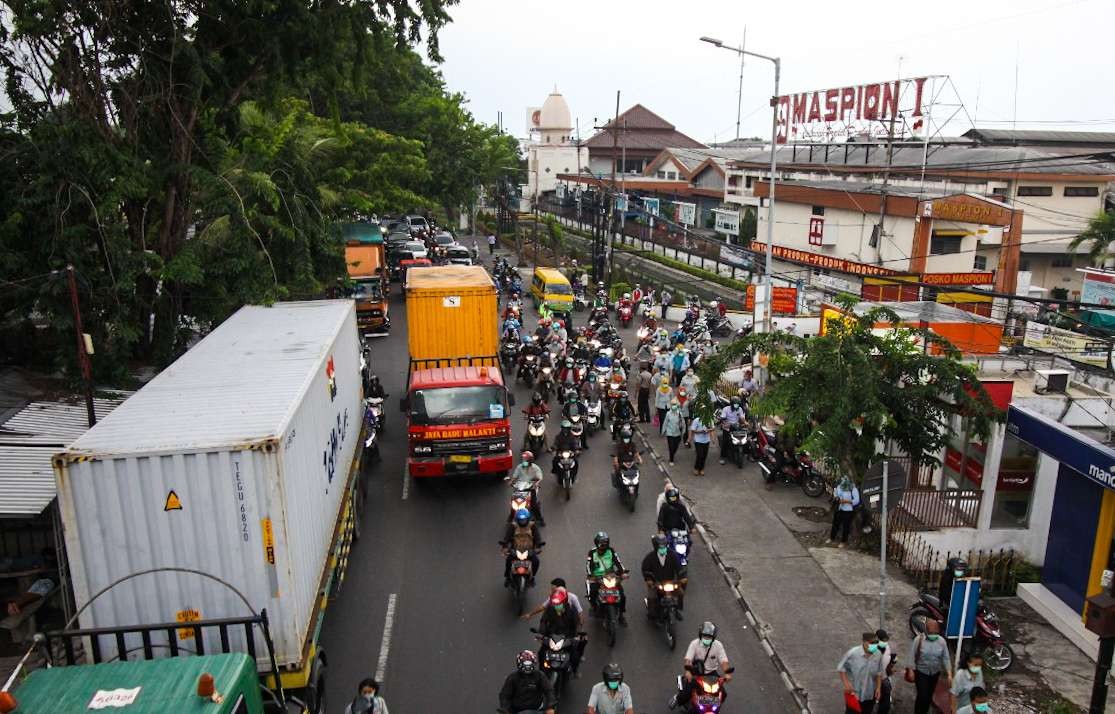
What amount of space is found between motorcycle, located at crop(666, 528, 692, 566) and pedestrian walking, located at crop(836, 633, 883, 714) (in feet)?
9.71

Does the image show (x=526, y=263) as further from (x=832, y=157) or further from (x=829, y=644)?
(x=829, y=644)

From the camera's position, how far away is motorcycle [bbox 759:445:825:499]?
53.6ft

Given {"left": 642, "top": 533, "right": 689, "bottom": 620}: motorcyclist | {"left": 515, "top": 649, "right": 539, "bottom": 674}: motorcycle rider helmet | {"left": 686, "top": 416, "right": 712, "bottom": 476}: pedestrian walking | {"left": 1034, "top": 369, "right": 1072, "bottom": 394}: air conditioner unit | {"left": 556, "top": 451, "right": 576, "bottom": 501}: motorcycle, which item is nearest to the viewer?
{"left": 515, "top": 649, "right": 539, "bottom": 674}: motorcycle rider helmet

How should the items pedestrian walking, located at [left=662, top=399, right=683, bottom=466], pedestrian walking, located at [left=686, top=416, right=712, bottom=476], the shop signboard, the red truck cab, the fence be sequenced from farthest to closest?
the shop signboard < pedestrian walking, located at [left=662, top=399, right=683, bottom=466] < pedestrian walking, located at [left=686, top=416, right=712, bottom=476] < the red truck cab < the fence

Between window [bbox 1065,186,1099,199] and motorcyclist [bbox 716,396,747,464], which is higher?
window [bbox 1065,186,1099,199]

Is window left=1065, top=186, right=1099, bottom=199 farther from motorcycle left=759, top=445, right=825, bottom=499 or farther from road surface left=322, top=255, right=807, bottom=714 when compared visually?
road surface left=322, top=255, right=807, bottom=714

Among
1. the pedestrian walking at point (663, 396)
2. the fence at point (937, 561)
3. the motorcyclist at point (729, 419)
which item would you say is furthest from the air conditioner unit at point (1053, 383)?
the pedestrian walking at point (663, 396)

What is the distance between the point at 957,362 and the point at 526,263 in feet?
141

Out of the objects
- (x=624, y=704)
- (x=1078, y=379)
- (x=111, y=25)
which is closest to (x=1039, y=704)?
(x=624, y=704)

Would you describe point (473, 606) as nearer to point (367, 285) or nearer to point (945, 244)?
point (367, 285)

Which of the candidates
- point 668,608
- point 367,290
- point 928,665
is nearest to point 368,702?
point 668,608

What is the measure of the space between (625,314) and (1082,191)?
31688 millimetres

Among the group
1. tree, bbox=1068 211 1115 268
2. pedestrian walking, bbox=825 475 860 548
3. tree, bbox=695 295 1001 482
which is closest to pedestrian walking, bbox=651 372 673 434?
pedestrian walking, bbox=825 475 860 548

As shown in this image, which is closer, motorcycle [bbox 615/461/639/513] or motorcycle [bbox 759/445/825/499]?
motorcycle [bbox 615/461/639/513]
